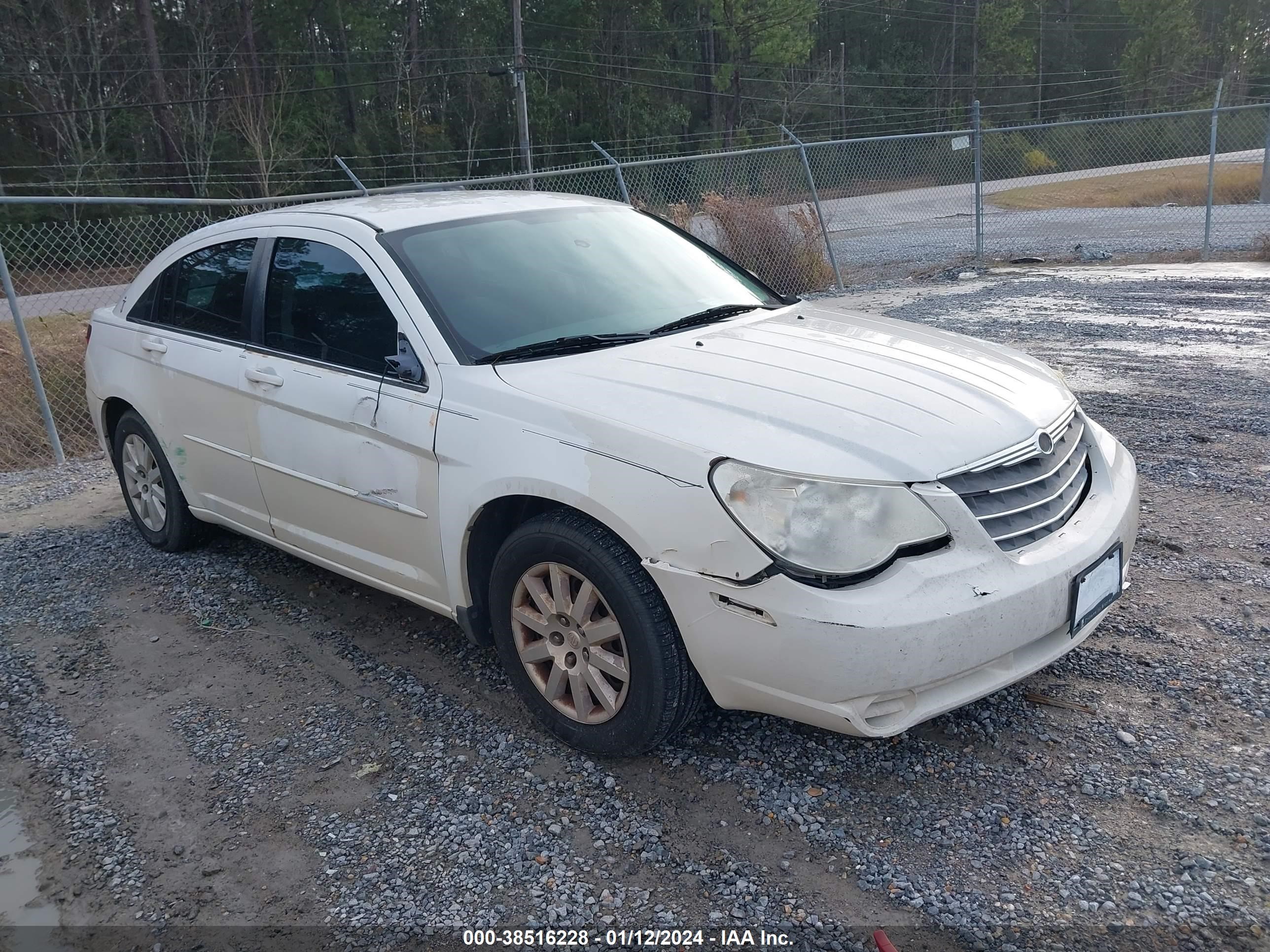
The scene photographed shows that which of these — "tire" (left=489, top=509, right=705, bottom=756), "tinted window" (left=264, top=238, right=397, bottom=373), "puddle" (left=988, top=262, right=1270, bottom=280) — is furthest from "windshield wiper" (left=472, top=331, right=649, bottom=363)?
"puddle" (left=988, top=262, right=1270, bottom=280)

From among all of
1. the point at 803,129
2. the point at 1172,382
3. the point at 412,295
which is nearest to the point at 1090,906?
the point at 412,295

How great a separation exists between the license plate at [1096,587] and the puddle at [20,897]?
296cm

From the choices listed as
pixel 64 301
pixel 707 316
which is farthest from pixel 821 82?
pixel 707 316

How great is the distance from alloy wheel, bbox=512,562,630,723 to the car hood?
489 mm

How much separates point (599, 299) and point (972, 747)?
208cm

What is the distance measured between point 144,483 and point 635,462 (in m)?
3.52

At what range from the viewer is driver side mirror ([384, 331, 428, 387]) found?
344cm

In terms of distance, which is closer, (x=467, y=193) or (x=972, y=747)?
(x=972, y=747)

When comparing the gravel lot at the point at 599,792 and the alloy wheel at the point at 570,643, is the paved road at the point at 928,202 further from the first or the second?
the alloy wheel at the point at 570,643

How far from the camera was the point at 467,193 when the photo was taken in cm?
454

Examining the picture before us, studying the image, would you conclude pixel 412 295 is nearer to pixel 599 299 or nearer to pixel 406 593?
pixel 599 299

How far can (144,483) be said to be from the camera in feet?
17.2

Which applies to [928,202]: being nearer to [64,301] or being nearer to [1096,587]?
[64,301]

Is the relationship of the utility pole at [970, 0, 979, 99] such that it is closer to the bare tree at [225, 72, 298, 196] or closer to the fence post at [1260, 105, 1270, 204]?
the bare tree at [225, 72, 298, 196]
